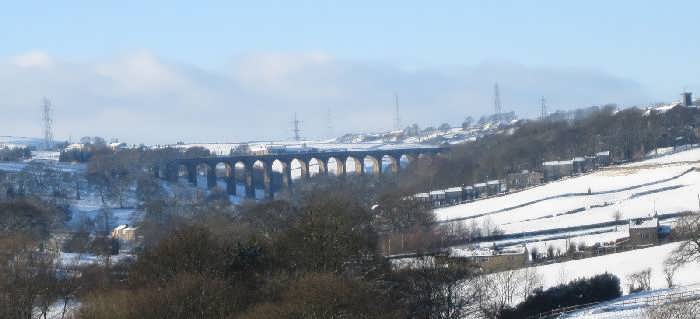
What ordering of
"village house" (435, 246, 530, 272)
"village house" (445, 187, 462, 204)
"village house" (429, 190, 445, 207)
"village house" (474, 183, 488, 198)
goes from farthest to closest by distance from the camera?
"village house" (474, 183, 488, 198)
"village house" (445, 187, 462, 204)
"village house" (429, 190, 445, 207)
"village house" (435, 246, 530, 272)

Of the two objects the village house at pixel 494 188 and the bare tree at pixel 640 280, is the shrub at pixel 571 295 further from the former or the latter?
the village house at pixel 494 188

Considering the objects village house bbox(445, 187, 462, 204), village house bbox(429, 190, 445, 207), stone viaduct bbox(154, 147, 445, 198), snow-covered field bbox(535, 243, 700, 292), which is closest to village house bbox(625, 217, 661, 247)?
snow-covered field bbox(535, 243, 700, 292)

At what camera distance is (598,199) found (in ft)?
268

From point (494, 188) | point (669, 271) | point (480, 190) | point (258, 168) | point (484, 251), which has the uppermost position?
point (258, 168)

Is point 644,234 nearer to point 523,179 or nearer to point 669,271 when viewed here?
point 669,271

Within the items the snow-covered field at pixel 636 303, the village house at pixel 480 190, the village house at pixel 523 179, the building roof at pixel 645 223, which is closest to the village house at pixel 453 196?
the village house at pixel 480 190

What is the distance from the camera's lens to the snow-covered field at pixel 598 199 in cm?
7344

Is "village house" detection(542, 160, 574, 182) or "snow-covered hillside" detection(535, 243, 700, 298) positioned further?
"village house" detection(542, 160, 574, 182)

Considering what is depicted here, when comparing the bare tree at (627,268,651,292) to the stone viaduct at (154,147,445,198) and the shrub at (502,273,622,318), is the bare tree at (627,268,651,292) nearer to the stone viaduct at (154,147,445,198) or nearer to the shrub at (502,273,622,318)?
the shrub at (502,273,622,318)

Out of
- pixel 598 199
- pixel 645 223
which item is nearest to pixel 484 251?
pixel 645 223

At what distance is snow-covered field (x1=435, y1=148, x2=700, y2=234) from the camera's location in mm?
73438

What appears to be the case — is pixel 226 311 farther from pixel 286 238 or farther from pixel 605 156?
pixel 605 156

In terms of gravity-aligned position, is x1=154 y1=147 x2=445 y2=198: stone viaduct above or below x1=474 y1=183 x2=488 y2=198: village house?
above

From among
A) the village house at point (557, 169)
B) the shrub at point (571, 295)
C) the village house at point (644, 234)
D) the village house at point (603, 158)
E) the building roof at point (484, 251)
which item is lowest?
the shrub at point (571, 295)
